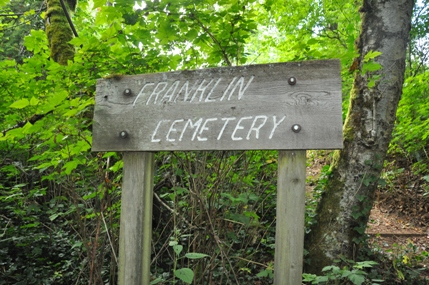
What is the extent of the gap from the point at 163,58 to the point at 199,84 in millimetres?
1072

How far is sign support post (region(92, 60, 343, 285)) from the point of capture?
5.38 ft

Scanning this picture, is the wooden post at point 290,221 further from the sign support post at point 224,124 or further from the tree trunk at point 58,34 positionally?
the tree trunk at point 58,34

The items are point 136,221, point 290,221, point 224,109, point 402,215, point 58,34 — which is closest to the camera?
point 290,221

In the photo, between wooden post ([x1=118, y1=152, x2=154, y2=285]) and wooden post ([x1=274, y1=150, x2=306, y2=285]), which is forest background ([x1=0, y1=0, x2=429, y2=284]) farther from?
wooden post ([x1=274, y1=150, x2=306, y2=285])

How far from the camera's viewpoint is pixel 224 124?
175 centimetres

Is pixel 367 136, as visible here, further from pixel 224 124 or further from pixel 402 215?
pixel 402 215

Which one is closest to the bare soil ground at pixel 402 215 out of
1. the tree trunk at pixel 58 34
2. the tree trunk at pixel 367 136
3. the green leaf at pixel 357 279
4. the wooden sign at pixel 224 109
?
the tree trunk at pixel 367 136

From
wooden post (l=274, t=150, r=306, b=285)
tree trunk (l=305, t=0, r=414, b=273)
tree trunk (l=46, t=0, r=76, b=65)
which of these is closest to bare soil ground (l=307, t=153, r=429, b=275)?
tree trunk (l=305, t=0, r=414, b=273)

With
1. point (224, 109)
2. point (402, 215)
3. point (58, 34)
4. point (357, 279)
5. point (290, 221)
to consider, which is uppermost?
point (58, 34)

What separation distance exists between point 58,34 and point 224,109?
161 inches

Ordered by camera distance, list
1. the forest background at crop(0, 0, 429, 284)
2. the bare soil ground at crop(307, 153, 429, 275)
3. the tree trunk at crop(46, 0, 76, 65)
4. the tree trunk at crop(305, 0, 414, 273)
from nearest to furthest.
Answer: the forest background at crop(0, 0, 429, 284) < the tree trunk at crop(305, 0, 414, 273) < the tree trunk at crop(46, 0, 76, 65) < the bare soil ground at crop(307, 153, 429, 275)

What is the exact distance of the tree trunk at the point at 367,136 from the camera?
3.32 metres

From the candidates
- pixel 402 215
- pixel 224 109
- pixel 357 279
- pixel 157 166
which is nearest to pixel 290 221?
pixel 357 279

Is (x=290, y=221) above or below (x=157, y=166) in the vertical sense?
below
